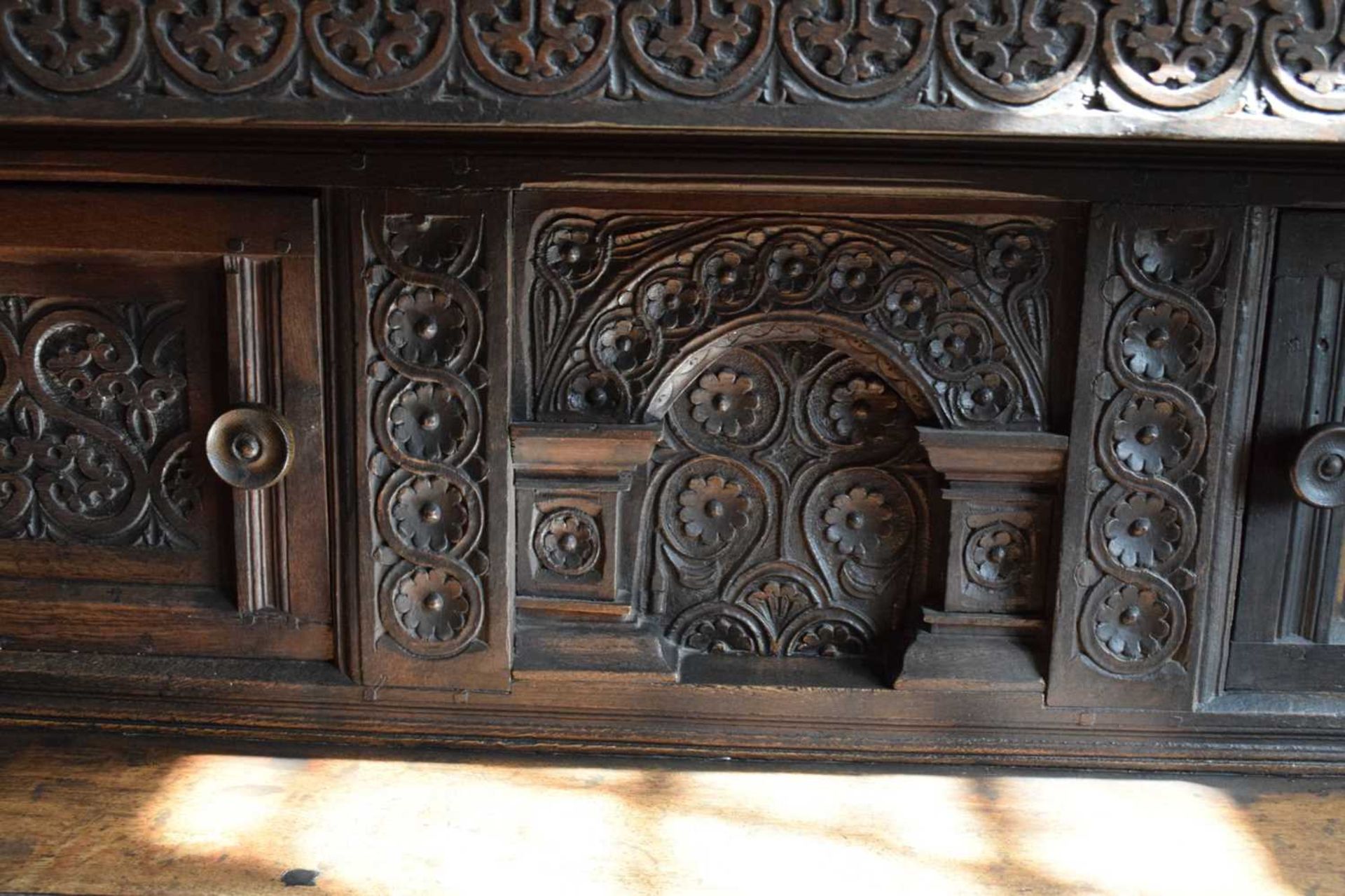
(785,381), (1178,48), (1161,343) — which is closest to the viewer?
(1178,48)

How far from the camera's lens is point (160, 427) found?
1426mm

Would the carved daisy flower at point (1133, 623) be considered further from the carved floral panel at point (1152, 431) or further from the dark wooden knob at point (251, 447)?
the dark wooden knob at point (251, 447)

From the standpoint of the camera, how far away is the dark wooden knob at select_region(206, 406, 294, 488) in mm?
1364

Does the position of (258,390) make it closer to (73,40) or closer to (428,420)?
(428,420)

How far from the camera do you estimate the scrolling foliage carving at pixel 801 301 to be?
135 cm

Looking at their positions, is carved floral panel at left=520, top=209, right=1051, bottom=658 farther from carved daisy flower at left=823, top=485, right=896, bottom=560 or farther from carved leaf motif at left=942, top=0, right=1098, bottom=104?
carved leaf motif at left=942, top=0, right=1098, bottom=104

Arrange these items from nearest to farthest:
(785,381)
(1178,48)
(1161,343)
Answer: (1178,48) → (1161,343) → (785,381)

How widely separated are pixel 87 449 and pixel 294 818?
0.54 m

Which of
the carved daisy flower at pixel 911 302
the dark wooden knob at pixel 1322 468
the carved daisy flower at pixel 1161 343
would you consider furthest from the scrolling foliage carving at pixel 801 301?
the dark wooden knob at pixel 1322 468

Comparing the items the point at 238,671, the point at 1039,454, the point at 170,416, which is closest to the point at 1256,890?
the point at 1039,454

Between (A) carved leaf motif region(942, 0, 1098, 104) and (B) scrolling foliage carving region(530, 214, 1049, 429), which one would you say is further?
(B) scrolling foliage carving region(530, 214, 1049, 429)

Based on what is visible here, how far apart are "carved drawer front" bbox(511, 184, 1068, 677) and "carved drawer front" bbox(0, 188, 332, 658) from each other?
0.92 feet

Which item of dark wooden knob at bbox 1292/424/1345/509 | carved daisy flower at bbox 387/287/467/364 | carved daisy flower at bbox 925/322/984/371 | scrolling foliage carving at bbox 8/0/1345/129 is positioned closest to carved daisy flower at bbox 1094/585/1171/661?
dark wooden knob at bbox 1292/424/1345/509

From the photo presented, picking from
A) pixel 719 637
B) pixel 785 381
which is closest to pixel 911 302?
pixel 785 381
